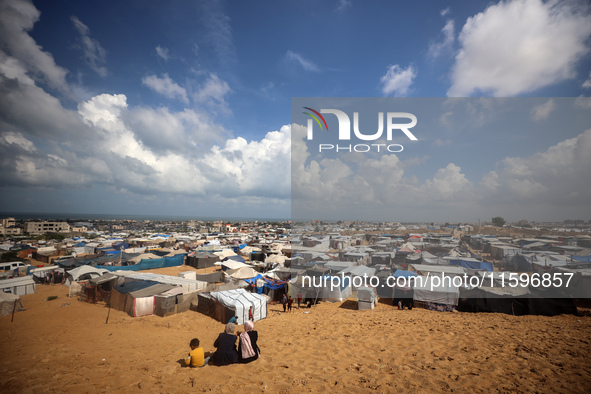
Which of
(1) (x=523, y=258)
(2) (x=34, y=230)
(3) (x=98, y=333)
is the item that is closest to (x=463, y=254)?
(1) (x=523, y=258)

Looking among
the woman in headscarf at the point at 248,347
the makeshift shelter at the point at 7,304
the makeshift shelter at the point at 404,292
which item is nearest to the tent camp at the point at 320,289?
the makeshift shelter at the point at 404,292

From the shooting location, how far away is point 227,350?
6.78m

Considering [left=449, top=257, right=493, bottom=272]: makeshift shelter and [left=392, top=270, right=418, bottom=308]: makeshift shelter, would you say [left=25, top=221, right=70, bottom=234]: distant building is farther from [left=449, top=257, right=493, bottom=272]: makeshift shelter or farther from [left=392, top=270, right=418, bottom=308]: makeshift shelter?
[left=449, top=257, right=493, bottom=272]: makeshift shelter

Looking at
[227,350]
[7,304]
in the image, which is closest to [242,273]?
[7,304]

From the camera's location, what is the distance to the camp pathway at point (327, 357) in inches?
224

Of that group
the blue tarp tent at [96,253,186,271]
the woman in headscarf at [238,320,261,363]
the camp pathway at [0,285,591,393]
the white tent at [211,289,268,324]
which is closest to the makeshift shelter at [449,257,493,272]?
the camp pathway at [0,285,591,393]

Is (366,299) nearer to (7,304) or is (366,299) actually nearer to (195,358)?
(195,358)

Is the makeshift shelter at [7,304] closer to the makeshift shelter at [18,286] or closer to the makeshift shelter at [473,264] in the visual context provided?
the makeshift shelter at [18,286]

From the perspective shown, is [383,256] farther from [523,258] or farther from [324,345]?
[324,345]

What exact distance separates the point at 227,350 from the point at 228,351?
0.13 feet

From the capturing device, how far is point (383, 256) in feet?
93.6

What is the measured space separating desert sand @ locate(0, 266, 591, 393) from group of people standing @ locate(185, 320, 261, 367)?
22cm

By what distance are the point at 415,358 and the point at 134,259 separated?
3337cm

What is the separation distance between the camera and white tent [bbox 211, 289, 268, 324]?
12523 mm
